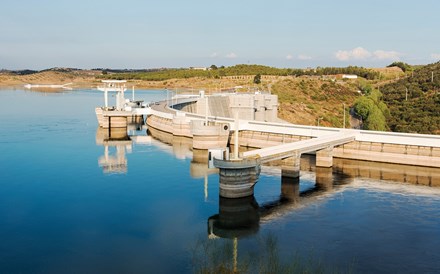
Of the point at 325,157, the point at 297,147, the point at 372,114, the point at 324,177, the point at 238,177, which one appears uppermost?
the point at 372,114

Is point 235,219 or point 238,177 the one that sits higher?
point 238,177

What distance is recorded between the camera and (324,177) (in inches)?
2143

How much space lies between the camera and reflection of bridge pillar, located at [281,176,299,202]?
150ft

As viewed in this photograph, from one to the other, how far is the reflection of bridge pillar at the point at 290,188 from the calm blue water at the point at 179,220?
2.25 feet

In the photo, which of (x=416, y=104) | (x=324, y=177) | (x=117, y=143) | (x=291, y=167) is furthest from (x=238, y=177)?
(x=416, y=104)

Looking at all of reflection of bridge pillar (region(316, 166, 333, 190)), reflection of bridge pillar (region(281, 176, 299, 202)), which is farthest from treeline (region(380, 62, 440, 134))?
reflection of bridge pillar (region(281, 176, 299, 202))

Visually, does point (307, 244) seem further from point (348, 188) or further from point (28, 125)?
point (28, 125)

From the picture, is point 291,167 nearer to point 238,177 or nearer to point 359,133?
point 238,177

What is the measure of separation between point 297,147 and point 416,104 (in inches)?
3135

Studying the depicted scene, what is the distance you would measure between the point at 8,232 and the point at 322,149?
3720 centimetres

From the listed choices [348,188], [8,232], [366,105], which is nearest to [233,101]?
[366,105]

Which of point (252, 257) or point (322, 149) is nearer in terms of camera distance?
point (252, 257)

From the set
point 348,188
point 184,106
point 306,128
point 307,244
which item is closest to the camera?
point 307,244

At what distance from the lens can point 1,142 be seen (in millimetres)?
75500
